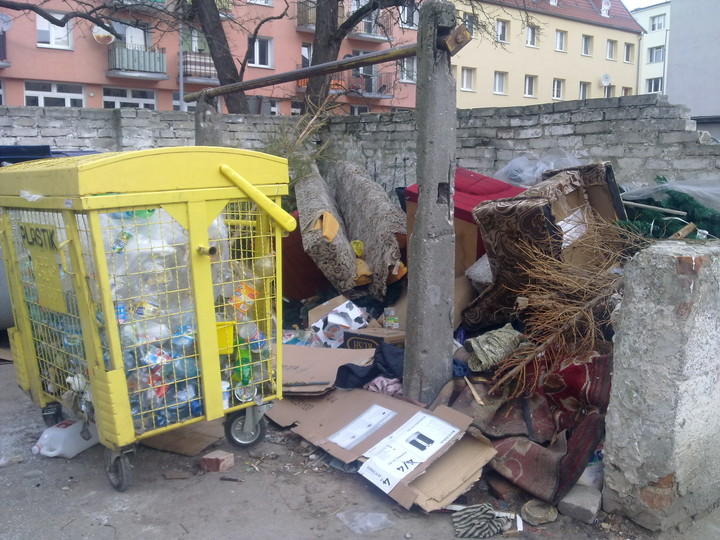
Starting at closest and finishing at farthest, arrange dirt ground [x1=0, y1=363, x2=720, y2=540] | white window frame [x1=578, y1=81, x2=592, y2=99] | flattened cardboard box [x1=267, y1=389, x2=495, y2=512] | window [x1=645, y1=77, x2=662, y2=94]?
dirt ground [x1=0, y1=363, x2=720, y2=540] < flattened cardboard box [x1=267, y1=389, x2=495, y2=512] < white window frame [x1=578, y1=81, x2=592, y2=99] < window [x1=645, y1=77, x2=662, y2=94]

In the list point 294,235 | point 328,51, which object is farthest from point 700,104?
point 294,235

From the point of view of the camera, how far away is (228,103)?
36.0 feet

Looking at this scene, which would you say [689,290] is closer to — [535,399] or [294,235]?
[535,399]

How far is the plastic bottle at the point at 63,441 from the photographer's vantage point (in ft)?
11.4

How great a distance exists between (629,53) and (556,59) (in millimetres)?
7215

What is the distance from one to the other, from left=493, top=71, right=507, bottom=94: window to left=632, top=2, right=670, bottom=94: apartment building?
1344 centimetres

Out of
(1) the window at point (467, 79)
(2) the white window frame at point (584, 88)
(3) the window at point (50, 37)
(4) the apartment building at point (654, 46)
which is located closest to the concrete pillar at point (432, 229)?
(3) the window at point (50, 37)

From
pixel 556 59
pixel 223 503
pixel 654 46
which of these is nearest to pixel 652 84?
pixel 654 46

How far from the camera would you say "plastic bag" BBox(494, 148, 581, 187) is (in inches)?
234

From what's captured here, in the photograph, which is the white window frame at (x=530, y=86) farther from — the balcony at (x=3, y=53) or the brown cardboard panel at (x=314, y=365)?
the brown cardboard panel at (x=314, y=365)

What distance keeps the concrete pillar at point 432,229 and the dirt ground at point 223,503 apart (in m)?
0.77

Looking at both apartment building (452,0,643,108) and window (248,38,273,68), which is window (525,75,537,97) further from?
window (248,38,273,68)

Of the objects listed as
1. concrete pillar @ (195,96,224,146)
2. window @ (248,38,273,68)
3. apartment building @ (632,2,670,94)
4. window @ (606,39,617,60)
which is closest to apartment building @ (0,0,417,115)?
window @ (248,38,273,68)

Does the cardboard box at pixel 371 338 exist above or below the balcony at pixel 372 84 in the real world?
below
